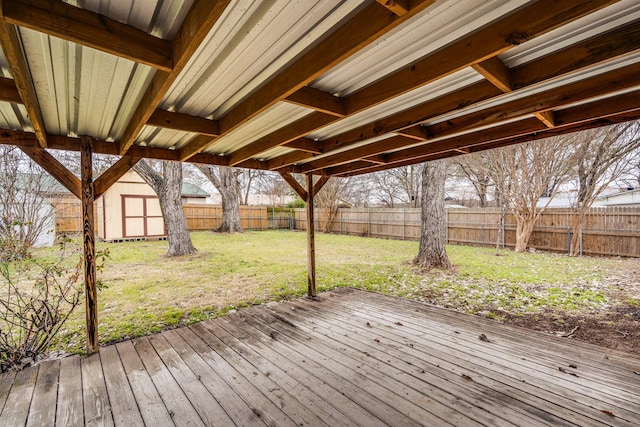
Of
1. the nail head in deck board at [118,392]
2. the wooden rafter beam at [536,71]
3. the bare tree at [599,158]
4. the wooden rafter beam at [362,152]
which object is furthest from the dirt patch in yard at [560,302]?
the nail head in deck board at [118,392]

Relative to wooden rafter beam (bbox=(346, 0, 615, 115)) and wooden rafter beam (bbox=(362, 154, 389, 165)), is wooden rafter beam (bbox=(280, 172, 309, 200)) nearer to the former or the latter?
wooden rafter beam (bbox=(362, 154, 389, 165))

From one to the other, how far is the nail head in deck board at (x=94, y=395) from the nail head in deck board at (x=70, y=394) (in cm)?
3

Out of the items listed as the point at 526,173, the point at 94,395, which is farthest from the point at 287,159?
the point at 526,173

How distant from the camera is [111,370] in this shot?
244cm

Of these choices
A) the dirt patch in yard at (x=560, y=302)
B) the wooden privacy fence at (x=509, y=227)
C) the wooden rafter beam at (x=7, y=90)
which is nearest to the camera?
the wooden rafter beam at (x=7, y=90)

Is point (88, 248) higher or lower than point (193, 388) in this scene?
higher

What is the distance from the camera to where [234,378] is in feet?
7.55

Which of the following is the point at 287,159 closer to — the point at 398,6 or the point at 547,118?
the point at 547,118

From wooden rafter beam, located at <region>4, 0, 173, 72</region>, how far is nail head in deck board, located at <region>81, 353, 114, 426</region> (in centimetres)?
211

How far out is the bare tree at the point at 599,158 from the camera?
7.06 metres

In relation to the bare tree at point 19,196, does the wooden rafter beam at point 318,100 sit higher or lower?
higher

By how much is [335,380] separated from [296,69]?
85.2 inches

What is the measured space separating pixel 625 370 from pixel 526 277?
3524mm

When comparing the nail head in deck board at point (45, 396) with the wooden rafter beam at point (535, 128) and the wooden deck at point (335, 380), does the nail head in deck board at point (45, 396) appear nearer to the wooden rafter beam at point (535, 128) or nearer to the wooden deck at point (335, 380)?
the wooden deck at point (335, 380)
